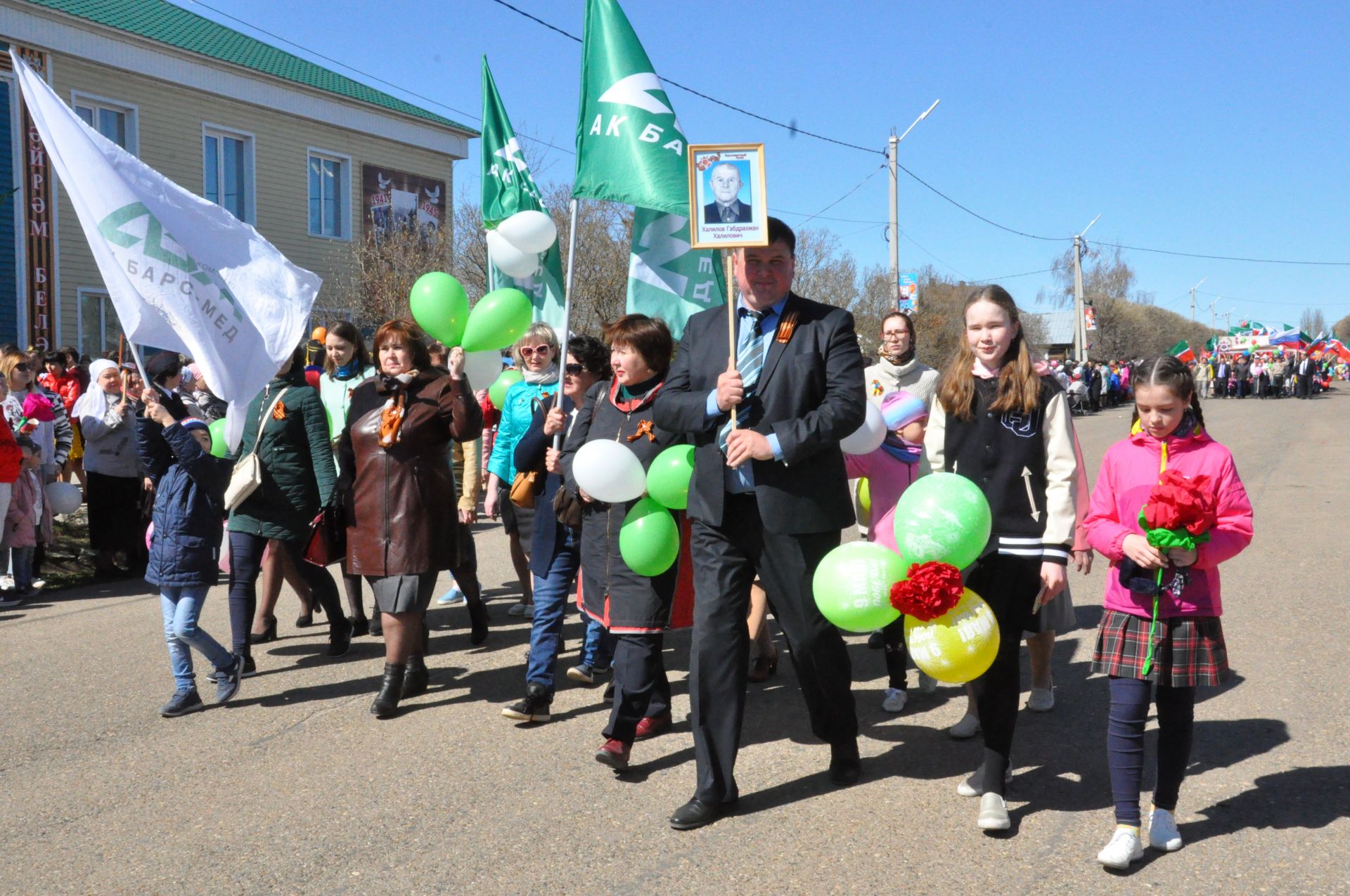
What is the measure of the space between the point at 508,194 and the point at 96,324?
16921mm

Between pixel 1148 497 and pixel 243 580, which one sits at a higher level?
pixel 1148 497

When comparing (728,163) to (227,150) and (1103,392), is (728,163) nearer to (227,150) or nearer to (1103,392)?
(227,150)

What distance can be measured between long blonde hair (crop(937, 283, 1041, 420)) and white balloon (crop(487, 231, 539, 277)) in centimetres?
321

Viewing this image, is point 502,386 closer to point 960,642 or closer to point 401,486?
point 401,486

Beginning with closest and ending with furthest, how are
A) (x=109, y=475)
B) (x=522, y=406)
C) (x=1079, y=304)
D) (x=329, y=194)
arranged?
1. (x=522, y=406)
2. (x=109, y=475)
3. (x=329, y=194)
4. (x=1079, y=304)

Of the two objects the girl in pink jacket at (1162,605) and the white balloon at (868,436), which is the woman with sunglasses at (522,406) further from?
the girl in pink jacket at (1162,605)

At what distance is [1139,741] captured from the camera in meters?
3.75

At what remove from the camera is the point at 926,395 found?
21.0 feet

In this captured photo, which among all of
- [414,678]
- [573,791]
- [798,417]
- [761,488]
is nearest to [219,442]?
[414,678]

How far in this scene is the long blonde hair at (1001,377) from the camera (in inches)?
157

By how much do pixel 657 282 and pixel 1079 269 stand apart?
143 feet

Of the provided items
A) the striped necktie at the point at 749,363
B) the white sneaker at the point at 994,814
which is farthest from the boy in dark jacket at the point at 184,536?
the white sneaker at the point at 994,814

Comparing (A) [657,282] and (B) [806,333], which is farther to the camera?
(A) [657,282]

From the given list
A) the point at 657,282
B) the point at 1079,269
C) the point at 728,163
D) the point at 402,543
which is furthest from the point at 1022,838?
the point at 1079,269
